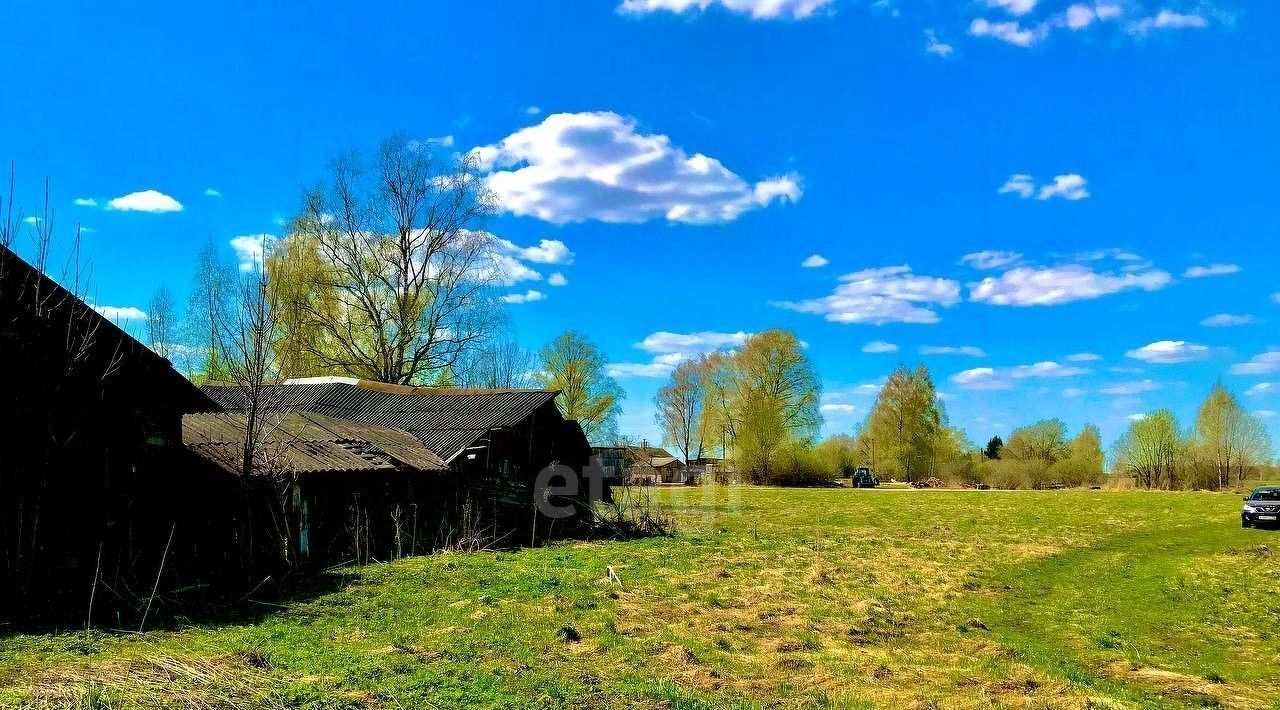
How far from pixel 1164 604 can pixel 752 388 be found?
161ft

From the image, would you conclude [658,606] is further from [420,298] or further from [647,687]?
[420,298]

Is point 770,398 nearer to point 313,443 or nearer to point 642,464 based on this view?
point 642,464

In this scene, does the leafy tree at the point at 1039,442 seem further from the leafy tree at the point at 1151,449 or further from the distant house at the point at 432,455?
the distant house at the point at 432,455

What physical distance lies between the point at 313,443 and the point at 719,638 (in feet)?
40.6

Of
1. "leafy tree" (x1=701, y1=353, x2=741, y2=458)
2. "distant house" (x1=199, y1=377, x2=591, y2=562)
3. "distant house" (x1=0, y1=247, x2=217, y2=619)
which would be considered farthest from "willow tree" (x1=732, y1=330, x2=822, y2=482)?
"distant house" (x1=0, y1=247, x2=217, y2=619)

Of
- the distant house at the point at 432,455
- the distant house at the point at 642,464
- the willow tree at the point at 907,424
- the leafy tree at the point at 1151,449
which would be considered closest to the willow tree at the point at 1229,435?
the leafy tree at the point at 1151,449

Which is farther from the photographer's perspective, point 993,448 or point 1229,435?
point 993,448

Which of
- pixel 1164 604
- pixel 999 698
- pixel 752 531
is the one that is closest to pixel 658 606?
pixel 999 698

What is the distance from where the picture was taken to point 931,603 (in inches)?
563

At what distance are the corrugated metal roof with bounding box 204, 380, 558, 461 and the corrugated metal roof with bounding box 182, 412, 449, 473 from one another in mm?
719

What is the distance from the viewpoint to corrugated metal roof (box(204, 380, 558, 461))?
77.0 feet

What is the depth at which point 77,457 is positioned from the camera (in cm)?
1216

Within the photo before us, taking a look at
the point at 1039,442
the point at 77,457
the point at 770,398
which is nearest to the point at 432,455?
the point at 77,457

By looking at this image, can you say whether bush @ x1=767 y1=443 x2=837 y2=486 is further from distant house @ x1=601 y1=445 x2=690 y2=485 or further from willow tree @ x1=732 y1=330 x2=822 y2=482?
distant house @ x1=601 y1=445 x2=690 y2=485
